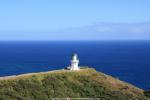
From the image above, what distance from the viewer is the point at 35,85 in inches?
1682

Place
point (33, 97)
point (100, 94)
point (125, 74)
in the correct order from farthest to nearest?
point (125, 74)
point (100, 94)
point (33, 97)

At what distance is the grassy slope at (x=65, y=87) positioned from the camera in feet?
133

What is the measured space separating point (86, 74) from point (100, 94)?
638 cm

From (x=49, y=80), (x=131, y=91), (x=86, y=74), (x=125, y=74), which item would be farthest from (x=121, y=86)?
(x=125, y=74)

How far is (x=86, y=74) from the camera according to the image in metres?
49.3

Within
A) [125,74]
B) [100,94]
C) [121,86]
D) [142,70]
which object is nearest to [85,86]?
[100,94]

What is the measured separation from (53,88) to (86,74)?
7.72 metres

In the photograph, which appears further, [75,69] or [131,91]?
[75,69]

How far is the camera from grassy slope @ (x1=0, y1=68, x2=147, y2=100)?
40.7 metres

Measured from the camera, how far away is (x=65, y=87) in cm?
4362

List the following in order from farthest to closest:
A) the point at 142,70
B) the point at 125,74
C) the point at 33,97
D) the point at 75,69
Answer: the point at 142,70
the point at 125,74
the point at 75,69
the point at 33,97

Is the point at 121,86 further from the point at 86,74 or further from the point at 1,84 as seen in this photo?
the point at 1,84

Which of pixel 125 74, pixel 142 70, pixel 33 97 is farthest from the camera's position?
pixel 142 70

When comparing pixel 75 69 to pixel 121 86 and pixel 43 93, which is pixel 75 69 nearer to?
pixel 121 86
